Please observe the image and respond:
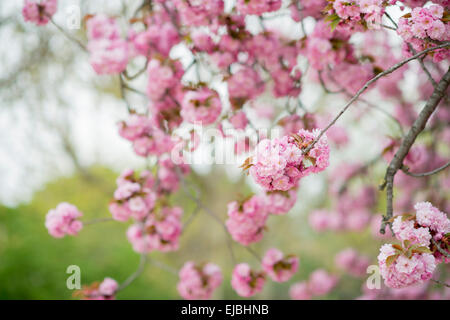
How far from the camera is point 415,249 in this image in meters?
1.00

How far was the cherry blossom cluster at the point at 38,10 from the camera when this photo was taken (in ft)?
5.75

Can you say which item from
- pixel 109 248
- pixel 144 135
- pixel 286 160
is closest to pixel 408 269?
pixel 286 160

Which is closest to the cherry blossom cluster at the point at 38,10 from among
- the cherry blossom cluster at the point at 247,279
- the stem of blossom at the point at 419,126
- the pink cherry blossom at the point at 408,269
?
the cherry blossom cluster at the point at 247,279

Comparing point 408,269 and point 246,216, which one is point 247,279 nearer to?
point 246,216

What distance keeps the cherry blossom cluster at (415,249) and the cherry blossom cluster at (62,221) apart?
1.35m

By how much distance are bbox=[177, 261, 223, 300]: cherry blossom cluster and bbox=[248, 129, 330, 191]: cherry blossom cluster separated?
995 mm

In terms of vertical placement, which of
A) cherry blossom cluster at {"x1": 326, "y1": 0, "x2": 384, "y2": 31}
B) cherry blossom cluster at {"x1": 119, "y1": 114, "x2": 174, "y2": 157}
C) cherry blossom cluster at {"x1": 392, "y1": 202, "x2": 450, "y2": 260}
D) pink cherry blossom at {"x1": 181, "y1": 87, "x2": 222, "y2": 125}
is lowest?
cherry blossom cluster at {"x1": 392, "y1": 202, "x2": 450, "y2": 260}

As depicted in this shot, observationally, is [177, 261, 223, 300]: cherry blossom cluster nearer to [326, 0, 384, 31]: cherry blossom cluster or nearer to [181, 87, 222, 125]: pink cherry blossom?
[181, 87, 222, 125]: pink cherry blossom

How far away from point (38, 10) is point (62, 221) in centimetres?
105

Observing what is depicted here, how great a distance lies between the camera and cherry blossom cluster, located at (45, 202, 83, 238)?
1.69 m

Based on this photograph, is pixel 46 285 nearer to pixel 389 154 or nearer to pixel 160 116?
pixel 160 116

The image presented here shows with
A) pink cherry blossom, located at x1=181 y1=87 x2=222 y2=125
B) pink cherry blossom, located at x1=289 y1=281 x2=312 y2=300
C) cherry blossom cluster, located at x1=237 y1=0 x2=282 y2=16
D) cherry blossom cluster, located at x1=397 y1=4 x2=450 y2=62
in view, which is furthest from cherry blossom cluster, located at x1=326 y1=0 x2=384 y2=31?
pink cherry blossom, located at x1=289 y1=281 x2=312 y2=300

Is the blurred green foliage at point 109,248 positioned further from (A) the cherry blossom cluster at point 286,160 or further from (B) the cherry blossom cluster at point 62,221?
(A) the cherry blossom cluster at point 286,160
